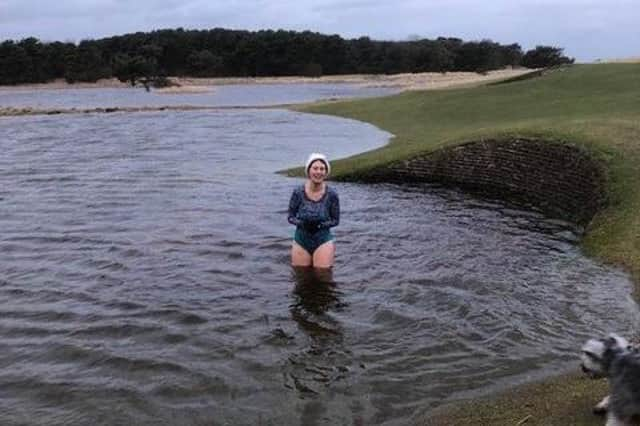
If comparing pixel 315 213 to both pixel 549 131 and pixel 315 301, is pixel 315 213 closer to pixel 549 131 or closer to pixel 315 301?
pixel 315 301

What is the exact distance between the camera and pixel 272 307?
41.0 ft

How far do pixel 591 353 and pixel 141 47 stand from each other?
193 m

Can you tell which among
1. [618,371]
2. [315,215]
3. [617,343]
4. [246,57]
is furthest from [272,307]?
[246,57]

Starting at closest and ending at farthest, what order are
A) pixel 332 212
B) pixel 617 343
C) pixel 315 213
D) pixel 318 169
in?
pixel 617 343 < pixel 318 169 < pixel 315 213 < pixel 332 212

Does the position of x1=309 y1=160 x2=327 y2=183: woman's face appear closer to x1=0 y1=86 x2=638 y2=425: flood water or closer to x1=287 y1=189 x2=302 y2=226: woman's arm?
x1=287 y1=189 x2=302 y2=226: woman's arm

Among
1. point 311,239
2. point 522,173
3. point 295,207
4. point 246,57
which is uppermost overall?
point 246,57

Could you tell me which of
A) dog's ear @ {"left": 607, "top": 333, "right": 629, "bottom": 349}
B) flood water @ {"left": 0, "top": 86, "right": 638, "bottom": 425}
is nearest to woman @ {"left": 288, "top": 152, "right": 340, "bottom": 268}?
flood water @ {"left": 0, "top": 86, "right": 638, "bottom": 425}

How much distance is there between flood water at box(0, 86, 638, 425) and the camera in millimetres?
9180

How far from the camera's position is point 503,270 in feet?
46.8

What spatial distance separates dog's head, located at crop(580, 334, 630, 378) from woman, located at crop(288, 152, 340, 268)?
7251mm

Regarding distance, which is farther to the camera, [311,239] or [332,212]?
[311,239]

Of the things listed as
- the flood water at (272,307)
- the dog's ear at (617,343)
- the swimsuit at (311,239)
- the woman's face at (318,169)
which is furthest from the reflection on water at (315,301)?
the dog's ear at (617,343)

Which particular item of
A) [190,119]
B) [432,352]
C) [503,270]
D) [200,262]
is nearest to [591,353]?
[432,352]

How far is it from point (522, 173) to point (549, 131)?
2.18m
